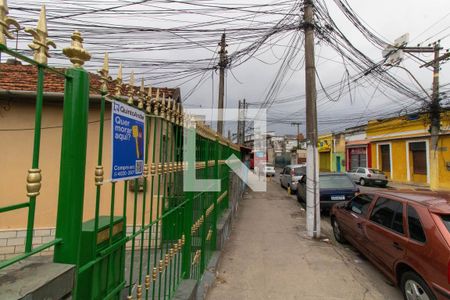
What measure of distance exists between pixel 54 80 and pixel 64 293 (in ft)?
19.2

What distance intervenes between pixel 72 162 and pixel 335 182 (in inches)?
393

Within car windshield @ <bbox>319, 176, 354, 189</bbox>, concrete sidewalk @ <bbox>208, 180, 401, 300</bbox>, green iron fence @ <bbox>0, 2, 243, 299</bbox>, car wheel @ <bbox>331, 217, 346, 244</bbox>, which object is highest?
green iron fence @ <bbox>0, 2, 243, 299</bbox>

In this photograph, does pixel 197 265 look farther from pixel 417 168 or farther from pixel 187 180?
pixel 417 168

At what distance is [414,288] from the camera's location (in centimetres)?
350

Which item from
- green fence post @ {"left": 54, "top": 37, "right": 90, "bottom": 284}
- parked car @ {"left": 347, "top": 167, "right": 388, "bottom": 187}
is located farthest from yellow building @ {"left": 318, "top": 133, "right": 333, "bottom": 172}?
green fence post @ {"left": 54, "top": 37, "right": 90, "bottom": 284}

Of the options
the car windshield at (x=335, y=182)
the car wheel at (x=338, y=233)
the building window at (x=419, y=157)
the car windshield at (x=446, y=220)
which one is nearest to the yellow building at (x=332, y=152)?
the building window at (x=419, y=157)

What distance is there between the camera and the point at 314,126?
698cm

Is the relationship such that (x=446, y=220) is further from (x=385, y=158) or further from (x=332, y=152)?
(x=332, y=152)

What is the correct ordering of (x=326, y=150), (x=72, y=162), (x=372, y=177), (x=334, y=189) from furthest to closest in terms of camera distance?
(x=326, y=150) → (x=372, y=177) → (x=334, y=189) → (x=72, y=162)

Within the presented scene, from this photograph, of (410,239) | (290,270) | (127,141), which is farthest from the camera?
(290,270)

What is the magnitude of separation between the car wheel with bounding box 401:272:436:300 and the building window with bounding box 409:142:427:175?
20669mm

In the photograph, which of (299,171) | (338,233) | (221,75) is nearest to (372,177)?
(299,171)

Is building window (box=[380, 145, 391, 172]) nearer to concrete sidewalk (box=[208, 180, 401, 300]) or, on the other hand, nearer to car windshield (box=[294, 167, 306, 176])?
car windshield (box=[294, 167, 306, 176])

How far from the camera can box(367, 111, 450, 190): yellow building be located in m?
18.4
